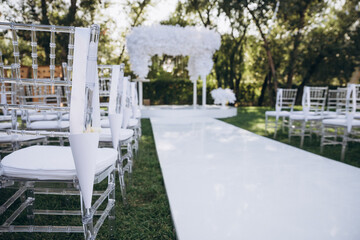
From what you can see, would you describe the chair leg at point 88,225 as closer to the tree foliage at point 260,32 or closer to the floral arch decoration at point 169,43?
the floral arch decoration at point 169,43

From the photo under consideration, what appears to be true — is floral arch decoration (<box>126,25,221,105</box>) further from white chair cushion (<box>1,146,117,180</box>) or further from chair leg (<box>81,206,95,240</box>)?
chair leg (<box>81,206,95,240</box>)

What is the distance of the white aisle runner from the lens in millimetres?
1479

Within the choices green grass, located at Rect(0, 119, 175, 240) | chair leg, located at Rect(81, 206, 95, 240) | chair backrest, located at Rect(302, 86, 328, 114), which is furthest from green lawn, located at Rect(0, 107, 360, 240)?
chair backrest, located at Rect(302, 86, 328, 114)

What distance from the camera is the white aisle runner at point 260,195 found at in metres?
1.48

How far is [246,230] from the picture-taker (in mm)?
1465

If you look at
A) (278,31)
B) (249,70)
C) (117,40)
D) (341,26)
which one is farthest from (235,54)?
(117,40)

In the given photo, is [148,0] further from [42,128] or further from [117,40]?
[42,128]

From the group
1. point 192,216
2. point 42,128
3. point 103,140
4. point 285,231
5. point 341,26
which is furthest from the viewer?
point 341,26

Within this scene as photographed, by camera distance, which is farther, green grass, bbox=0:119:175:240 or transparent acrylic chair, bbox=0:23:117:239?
green grass, bbox=0:119:175:240

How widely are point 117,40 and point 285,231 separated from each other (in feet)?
52.0

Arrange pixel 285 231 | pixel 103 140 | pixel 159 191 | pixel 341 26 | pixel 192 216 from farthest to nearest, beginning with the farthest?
pixel 341 26, pixel 159 191, pixel 103 140, pixel 192 216, pixel 285 231

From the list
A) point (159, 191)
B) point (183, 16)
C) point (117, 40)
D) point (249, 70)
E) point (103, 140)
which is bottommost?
point (159, 191)

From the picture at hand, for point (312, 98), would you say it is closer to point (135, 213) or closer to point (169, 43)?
point (135, 213)

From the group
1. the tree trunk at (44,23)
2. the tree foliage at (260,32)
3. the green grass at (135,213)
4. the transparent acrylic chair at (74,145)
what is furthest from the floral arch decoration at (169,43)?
the transparent acrylic chair at (74,145)
